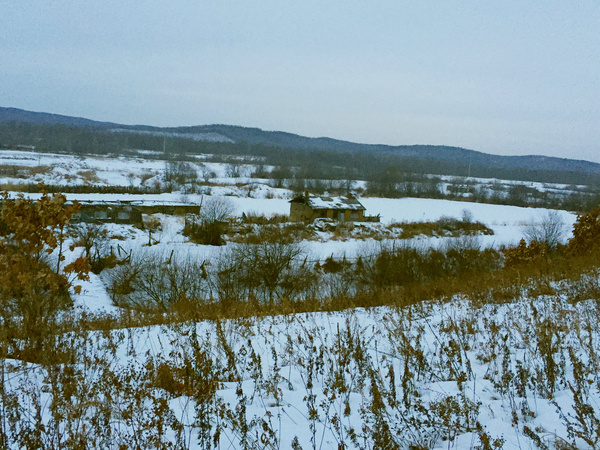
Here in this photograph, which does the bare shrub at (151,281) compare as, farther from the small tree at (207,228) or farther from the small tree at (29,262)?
the small tree at (29,262)

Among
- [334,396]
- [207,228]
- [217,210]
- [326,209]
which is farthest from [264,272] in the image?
[326,209]

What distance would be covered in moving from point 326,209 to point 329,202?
1.71 m

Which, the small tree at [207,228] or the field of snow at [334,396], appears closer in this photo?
the field of snow at [334,396]

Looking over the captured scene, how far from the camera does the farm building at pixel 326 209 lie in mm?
49625

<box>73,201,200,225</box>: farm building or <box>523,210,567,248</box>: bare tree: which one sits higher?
<box>523,210,567,248</box>: bare tree

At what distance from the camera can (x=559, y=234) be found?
39.0 m

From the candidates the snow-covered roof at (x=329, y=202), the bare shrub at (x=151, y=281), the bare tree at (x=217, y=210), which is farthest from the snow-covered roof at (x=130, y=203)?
the bare shrub at (x=151, y=281)

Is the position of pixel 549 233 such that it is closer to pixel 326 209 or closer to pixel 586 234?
pixel 586 234

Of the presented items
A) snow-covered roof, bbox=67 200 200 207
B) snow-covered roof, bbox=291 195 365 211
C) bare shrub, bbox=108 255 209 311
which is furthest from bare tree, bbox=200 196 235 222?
bare shrub, bbox=108 255 209 311

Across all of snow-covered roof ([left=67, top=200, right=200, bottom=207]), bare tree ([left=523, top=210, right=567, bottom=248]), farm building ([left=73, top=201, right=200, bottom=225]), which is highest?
bare tree ([left=523, top=210, right=567, bottom=248])

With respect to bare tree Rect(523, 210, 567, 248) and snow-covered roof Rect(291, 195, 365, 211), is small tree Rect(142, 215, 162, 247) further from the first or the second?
bare tree Rect(523, 210, 567, 248)

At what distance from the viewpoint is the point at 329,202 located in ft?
170

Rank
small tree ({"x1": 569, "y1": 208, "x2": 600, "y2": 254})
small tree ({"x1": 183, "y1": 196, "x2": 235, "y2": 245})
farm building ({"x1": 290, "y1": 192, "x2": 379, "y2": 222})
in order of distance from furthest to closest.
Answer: farm building ({"x1": 290, "y1": 192, "x2": 379, "y2": 222})
small tree ({"x1": 183, "y1": 196, "x2": 235, "y2": 245})
small tree ({"x1": 569, "y1": 208, "x2": 600, "y2": 254})

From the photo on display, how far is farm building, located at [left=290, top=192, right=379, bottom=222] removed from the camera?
49.6 m
